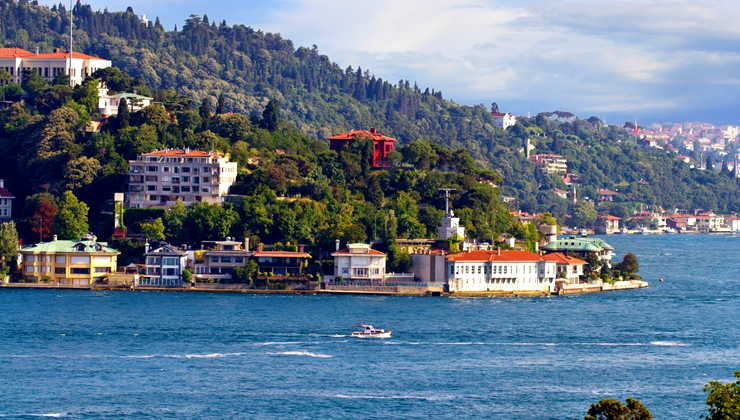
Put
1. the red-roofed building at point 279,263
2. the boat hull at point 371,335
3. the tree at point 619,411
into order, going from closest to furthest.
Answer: the tree at point 619,411
the boat hull at point 371,335
the red-roofed building at point 279,263

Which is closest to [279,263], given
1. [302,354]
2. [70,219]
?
[70,219]

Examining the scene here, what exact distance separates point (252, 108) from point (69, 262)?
94780 mm

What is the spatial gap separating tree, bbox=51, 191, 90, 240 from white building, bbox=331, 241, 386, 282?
45.5ft

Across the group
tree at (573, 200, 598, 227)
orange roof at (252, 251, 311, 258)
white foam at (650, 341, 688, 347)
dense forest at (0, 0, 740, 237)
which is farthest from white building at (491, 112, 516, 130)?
white foam at (650, 341, 688, 347)

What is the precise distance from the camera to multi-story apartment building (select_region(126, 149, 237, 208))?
75.5m

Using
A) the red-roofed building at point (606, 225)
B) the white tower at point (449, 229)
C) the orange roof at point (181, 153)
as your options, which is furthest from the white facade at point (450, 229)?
the red-roofed building at point (606, 225)

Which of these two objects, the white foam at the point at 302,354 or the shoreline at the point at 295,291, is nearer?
the white foam at the point at 302,354

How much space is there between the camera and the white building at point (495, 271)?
6581cm

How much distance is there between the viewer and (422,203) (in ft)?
258

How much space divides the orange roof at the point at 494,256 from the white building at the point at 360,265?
339 cm

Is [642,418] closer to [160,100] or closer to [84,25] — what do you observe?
[160,100]

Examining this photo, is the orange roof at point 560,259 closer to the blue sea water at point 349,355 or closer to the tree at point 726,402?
the blue sea water at point 349,355

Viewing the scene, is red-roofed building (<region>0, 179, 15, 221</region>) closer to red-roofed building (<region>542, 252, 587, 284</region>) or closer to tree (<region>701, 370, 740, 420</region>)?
red-roofed building (<region>542, 252, 587, 284</region>)

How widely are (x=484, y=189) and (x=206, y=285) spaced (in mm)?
19796
